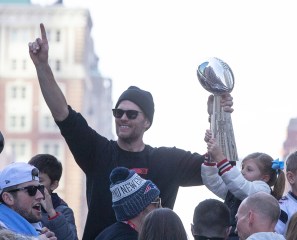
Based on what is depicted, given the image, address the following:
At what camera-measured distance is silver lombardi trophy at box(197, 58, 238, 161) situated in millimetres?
6328

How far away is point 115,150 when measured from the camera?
21.4 ft

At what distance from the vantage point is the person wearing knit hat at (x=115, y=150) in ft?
21.0

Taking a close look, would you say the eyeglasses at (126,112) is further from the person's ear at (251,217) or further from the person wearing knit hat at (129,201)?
the person's ear at (251,217)

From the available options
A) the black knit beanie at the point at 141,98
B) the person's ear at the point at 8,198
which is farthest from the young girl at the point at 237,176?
the person's ear at the point at 8,198

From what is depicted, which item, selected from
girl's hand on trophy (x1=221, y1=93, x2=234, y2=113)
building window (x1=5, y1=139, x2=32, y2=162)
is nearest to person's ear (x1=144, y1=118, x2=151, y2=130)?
girl's hand on trophy (x1=221, y1=93, x2=234, y2=113)

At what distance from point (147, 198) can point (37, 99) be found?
3682 inches

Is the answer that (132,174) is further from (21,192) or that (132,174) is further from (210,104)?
(210,104)

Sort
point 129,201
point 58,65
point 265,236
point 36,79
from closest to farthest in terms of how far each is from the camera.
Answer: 1. point 265,236
2. point 129,201
3. point 58,65
4. point 36,79

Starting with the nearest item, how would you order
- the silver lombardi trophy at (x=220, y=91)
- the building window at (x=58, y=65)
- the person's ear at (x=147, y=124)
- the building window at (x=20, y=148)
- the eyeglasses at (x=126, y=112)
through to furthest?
1. the silver lombardi trophy at (x=220, y=91)
2. the eyeglasses at (x=126, y=112)
3. the person's ear at (x=147, y=124)
4. the building window at (x=58, y=65)
5. the building window at (x=20, y=148)

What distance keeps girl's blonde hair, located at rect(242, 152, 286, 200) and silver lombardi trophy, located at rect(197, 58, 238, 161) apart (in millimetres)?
342

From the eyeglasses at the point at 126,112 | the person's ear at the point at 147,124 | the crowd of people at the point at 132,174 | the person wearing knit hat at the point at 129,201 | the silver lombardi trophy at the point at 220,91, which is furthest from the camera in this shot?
the person's ear at the point at 147,124

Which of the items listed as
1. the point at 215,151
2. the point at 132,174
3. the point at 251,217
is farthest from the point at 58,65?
the point at 251,217

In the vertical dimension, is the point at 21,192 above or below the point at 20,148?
above

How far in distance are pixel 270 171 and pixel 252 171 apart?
114 millimetres
